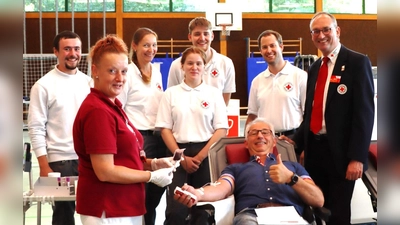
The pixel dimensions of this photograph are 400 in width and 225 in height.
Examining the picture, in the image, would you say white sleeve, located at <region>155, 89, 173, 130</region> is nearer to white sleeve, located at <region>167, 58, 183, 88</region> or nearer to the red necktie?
white sleeve, located at <region>167, 58, 183, 88</region>

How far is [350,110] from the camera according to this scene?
300cm

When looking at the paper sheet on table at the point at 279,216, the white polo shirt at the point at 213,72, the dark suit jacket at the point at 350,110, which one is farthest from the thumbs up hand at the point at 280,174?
the white polo shirt at the point at 213,72

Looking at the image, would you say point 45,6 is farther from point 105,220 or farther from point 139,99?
point 105,220

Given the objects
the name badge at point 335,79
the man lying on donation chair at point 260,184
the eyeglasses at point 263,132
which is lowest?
the man lying on donation chair at point 260,184

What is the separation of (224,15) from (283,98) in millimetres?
9945

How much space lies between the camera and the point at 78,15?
43.8ft

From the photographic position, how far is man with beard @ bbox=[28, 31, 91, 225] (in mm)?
3287

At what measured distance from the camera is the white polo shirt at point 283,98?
3.86 metres

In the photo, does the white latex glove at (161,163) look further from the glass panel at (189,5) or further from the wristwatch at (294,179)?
the glass panel at (189,5)

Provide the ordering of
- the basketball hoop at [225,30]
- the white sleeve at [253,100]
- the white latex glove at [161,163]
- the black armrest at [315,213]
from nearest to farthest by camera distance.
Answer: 1. the white latex glove at [161,163]
2. the black armrest at [315,213]
3. the white sleeve at [253,100]
4. the basketball hoop at [225,30]

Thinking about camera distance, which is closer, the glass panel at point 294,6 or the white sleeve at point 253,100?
the white sleeve at point 253,100

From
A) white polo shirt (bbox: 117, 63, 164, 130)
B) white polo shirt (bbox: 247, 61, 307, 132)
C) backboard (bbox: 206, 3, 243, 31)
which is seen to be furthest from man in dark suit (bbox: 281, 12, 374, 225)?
backboard (bbox: 206, 3, 243, 31)

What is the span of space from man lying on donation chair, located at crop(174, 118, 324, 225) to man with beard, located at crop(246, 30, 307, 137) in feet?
1.44

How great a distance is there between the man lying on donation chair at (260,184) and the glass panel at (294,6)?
38.1 feet
